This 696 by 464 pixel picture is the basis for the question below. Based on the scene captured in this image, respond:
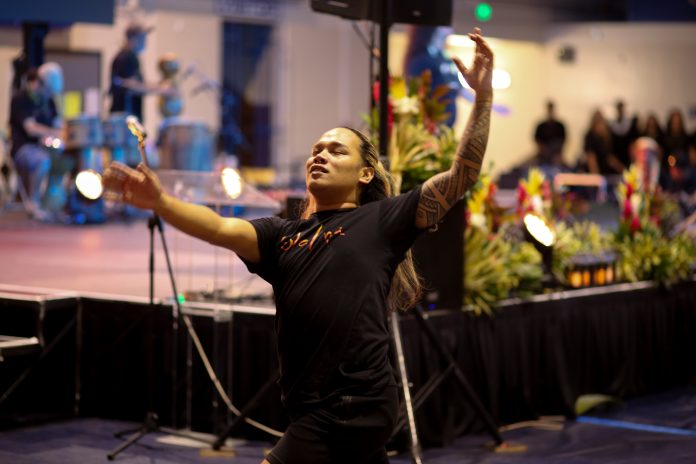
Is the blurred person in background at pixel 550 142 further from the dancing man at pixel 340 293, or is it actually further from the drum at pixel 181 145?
the dancing man at pixel 340 293

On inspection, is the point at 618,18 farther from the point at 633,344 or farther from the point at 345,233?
the point at 345,233

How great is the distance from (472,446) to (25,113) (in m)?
8.02

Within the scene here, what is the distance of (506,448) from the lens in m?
5.97

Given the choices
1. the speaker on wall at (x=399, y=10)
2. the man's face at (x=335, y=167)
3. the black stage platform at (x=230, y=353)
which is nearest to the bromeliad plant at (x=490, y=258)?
the black stage platform at (x=230, y=353)

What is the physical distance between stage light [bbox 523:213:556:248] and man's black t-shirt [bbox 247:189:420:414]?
133 inches

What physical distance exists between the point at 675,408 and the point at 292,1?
11278 mm

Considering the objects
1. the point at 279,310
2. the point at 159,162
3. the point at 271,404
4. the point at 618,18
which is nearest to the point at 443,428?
the point at 271,404

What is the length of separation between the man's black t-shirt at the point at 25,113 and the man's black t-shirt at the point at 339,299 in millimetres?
9891

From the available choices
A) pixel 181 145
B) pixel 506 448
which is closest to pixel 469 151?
pixel 506 448

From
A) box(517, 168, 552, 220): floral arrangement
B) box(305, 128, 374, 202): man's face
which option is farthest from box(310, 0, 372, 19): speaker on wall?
box(305, 128, 374, 202): man's face

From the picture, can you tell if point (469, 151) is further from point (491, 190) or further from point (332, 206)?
point (491, 190)

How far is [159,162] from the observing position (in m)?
13.7

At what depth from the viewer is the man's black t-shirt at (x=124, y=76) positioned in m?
13.0

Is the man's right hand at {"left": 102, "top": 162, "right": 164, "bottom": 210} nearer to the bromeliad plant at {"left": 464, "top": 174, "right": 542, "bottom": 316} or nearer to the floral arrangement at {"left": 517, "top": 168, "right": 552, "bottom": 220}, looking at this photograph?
the bromeliad plant at {"left": 464, "top": 174, "right": 542, "bottom": 316}
